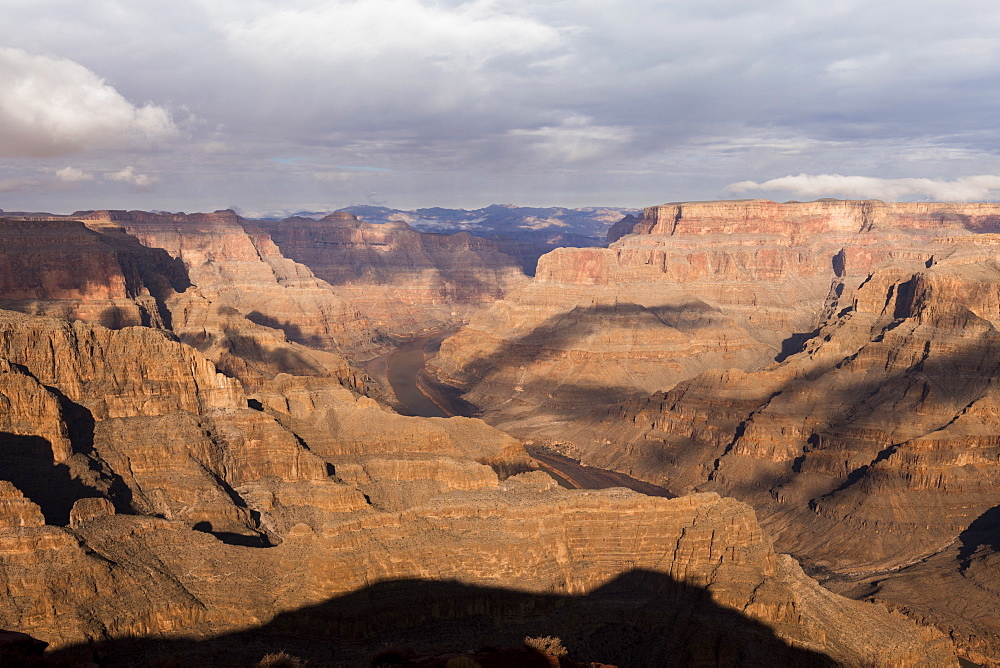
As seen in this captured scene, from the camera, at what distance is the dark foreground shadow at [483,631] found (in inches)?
2317

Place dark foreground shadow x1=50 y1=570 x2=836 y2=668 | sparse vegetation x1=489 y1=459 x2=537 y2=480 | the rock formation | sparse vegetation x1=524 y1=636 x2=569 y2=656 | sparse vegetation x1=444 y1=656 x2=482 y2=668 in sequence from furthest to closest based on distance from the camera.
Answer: the rock formation, sparse vegetation x1=489 y1=459 x2=537 y2=480, dark foreground shadow x1=50 y1=570 x2=836 y2=668, sparse vegetation x1=524 y1=636 x2=569 y2=656, sparse vegetation x1=444 y1=656 x2=482 y2=668

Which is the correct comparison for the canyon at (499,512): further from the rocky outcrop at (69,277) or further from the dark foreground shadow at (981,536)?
the rocky outcrop at (69,277)

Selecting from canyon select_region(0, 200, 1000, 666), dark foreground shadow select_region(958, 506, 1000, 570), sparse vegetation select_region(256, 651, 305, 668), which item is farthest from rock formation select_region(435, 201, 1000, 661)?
sparse vegetation select_region(256, 651, 305, 668)

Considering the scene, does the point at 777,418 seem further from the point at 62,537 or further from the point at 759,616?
the point at 62,537

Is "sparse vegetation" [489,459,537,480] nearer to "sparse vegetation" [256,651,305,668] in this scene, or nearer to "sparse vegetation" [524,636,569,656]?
"sparse vegetation" [256,651,305,668]

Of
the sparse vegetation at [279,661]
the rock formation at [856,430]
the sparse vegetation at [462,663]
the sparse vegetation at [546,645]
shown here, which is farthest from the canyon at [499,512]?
the sparse vegetation at [462,663]

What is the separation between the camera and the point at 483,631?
64438mm

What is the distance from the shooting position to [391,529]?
238 ft

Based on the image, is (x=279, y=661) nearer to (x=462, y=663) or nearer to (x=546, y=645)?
(x=546, y=645)

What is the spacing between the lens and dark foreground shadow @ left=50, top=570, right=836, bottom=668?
193 feet

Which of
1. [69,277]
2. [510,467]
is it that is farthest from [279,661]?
[69,277]

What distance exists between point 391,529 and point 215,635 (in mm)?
16101

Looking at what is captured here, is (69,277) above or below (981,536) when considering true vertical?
above

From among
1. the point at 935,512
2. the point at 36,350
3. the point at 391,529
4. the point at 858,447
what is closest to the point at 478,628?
the point at 391,529
